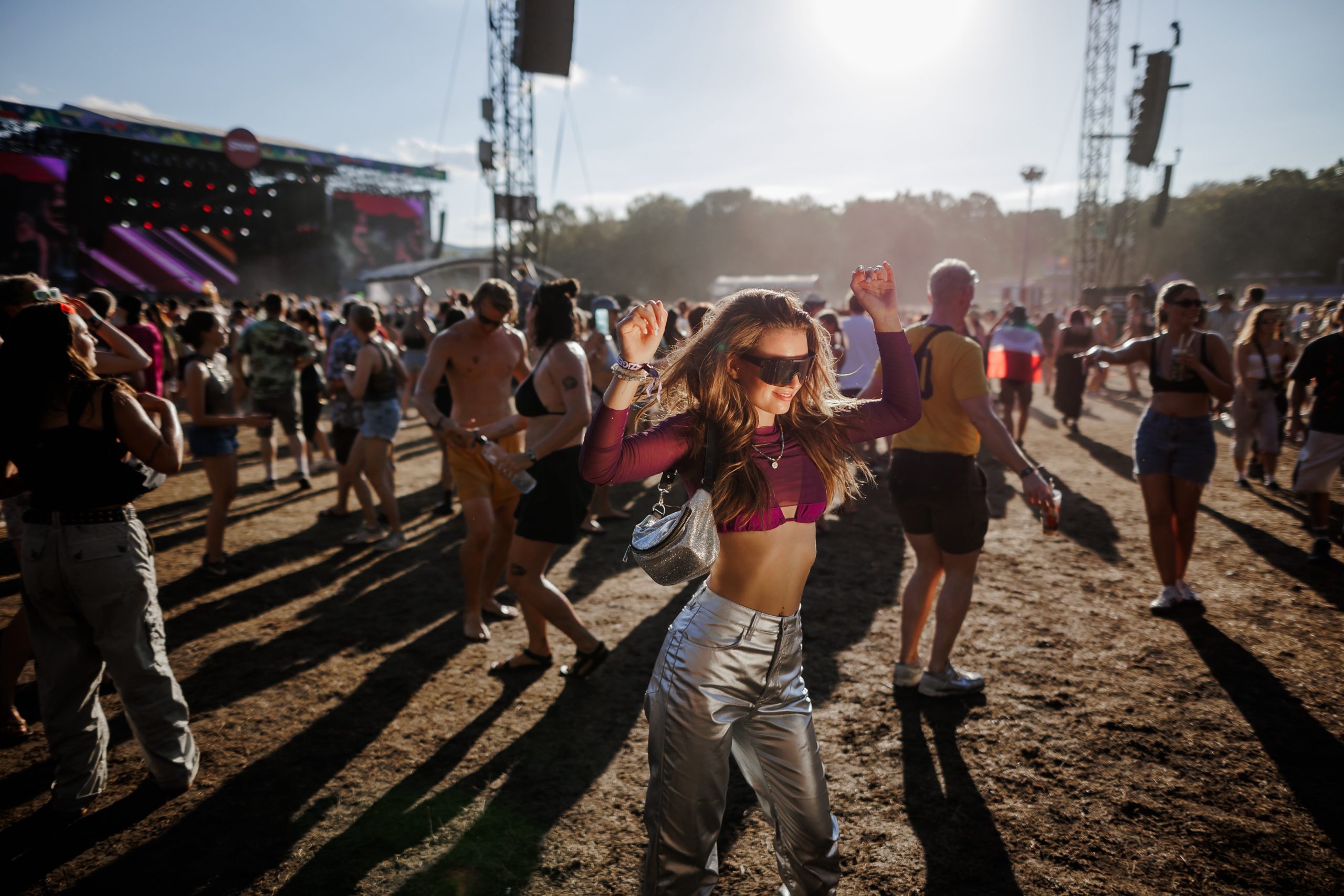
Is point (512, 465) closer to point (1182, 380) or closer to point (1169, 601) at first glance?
point (1182, 380)

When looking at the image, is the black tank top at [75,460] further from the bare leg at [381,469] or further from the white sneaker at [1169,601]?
the white sneaker at [1169,601]

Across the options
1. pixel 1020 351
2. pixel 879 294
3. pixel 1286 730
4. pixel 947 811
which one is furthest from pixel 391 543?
pixel 1020 351

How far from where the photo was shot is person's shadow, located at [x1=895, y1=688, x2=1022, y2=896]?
2.46m

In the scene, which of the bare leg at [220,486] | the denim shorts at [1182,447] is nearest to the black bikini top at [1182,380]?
the denim shorts at [1182,447]

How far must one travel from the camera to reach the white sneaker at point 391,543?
6133 mm

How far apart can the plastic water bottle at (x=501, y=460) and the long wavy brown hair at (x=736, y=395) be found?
4.87 ft

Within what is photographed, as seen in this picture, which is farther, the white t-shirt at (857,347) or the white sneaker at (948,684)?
the white t-shirt at (857,347)

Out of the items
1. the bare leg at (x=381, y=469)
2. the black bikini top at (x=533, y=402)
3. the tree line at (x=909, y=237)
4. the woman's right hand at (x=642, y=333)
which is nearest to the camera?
the woman's right hand at (x=642, y=333)

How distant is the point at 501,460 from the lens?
3.27 m

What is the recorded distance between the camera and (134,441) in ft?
8.85

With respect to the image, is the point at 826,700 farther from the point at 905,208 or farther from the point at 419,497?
the point at 905,208

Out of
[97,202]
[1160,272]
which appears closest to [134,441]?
[97,202]

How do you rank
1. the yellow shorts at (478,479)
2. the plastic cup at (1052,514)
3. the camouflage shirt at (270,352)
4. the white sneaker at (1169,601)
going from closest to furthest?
the plastic cup at (1052,514) → the yellow shorts at (478,479) → the white sneaker at (1169,601) → the camouflage shirt at (270,352)

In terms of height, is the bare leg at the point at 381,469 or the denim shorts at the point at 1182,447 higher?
the denim shorts at the point at 1182,447
